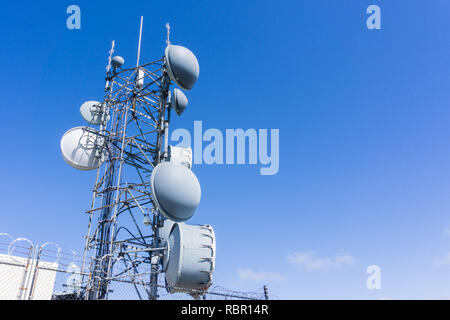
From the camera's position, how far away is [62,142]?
1881 centimetres

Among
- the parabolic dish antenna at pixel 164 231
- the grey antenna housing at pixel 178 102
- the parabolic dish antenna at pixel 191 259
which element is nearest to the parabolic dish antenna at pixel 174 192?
the parabolic dish antenna at pixel 191 259

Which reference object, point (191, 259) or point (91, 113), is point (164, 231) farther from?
point (91, 113)

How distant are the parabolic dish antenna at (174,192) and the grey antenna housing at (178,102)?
16.4ft

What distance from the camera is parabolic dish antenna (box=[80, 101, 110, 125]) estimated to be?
1989cm

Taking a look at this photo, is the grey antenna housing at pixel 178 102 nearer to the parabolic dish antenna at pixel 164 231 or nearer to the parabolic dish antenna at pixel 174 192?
the parabolic dish antenna at pixel 174 192

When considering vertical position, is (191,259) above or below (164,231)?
below

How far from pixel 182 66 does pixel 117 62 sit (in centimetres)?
494

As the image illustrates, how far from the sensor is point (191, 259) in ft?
45.2

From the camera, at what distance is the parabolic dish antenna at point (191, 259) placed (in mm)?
13664

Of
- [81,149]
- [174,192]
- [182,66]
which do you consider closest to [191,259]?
[174,192]

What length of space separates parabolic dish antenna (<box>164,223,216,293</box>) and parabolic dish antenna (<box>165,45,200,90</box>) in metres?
7.19
